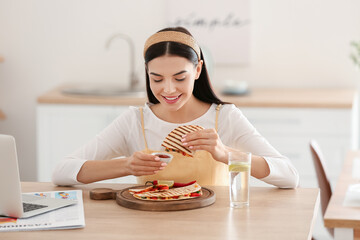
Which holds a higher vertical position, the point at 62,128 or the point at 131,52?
the point at 131,52

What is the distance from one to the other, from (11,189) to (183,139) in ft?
1.69

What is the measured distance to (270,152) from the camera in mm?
2209

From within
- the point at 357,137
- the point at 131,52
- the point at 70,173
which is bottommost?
the point at 357,137

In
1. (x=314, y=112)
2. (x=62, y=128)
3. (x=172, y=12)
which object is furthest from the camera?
(x=172, y=12)

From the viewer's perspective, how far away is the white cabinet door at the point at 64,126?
13.1 feet

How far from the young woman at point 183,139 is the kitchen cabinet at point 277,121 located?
55.6 inches

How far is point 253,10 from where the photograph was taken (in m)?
4.27

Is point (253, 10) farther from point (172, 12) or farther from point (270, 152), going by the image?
point (270, 152)

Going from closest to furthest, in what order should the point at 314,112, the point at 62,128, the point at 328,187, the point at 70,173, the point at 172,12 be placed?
the point at 70,173 → the point at 328,187 → the point at 314,112 → the point at 62,128 → the point at 172,12

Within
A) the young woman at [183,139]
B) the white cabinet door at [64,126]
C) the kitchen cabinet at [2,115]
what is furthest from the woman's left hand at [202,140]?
the kitchen cabinet at [2,115]

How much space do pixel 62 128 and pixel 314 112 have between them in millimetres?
1518

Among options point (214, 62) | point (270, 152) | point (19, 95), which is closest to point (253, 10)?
point (214, 62)

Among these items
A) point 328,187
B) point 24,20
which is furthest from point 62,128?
point 328,187

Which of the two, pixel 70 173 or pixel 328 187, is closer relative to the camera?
pixel 70 173
